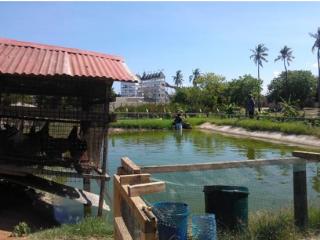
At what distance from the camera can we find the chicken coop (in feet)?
32.1

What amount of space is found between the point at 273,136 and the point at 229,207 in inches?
1027

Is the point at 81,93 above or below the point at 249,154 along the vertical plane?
above

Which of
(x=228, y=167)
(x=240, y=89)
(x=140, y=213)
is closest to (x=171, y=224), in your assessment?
(x=140, y=213)

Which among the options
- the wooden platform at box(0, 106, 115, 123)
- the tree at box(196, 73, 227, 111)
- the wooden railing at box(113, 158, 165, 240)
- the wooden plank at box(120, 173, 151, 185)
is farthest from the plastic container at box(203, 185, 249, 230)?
the tree at box(196, 73, 227, 111)

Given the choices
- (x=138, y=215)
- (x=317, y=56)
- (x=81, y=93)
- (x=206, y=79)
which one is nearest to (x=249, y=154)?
(x=81, y=93)

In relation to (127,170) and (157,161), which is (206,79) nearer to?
(157,161)

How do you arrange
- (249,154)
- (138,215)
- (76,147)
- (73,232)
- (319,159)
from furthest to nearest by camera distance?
1. (249,154)
2. (76,147)
3. (73,232)
4. (319,159)
5. (138,215)

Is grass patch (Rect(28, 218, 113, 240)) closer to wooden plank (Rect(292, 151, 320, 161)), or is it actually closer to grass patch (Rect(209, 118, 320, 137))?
wooden plank (Rect(292, 151, 320, 161))

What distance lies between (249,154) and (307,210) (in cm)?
1634

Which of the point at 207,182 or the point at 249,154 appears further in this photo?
the point at 249,154

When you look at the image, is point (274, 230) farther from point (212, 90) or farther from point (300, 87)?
point (300, 87)

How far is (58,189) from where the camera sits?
1065 centimetres

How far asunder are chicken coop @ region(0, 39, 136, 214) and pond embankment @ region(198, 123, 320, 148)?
57.3 feet

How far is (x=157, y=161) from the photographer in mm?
19953
